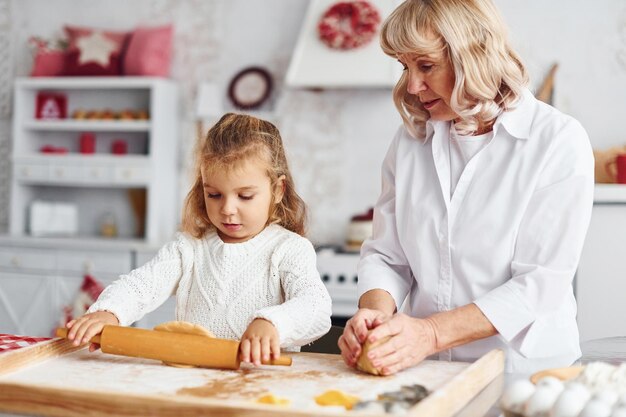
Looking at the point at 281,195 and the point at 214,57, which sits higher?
the point at 214,57

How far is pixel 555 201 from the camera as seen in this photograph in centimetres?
160

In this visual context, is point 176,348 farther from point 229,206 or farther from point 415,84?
point 415,84

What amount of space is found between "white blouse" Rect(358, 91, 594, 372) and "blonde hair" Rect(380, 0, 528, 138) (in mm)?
57

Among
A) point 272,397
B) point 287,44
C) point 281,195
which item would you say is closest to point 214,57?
point 287,44

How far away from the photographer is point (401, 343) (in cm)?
140

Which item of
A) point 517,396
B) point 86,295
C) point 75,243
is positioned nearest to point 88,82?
point 75,243

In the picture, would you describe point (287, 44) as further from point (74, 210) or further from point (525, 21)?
point (74, 210)

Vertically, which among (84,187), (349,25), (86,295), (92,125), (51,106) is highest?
(349,25)

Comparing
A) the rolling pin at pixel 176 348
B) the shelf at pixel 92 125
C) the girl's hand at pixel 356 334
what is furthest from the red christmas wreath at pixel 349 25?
the rolling pin at pixel 176 348

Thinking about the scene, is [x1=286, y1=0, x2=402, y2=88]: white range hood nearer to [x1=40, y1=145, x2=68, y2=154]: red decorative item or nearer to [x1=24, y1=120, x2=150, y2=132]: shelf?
[x1=24, y1=120, x2=150, y2=132]: shelf

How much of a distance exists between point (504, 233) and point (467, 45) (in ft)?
1.18

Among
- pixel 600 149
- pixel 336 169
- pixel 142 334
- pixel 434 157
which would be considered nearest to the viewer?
pixel 142 334

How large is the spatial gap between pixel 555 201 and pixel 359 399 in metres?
0.65

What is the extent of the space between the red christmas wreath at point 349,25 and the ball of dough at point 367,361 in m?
2.91
